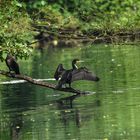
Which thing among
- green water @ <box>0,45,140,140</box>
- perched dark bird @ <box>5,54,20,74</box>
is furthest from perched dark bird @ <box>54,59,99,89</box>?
perched dark bird @ <box>5,54,20,74</box>

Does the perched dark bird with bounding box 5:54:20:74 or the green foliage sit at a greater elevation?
the green foliage

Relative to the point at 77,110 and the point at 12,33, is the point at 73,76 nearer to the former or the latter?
the point at 12,33

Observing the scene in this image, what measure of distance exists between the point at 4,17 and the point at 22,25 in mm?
1339

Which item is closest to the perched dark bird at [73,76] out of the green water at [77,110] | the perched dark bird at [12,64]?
the green water at [77,110]

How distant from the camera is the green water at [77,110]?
16.3 m

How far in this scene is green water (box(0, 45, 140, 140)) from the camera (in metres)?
16.3

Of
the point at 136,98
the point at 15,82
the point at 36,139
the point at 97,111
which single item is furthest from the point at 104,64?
the point at 36,139

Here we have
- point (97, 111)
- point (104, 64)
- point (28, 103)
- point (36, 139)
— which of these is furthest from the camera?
point (104, 64)

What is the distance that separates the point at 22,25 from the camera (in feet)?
74.8

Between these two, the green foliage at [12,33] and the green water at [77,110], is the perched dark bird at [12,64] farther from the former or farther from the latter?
the green foliage at [12,33]

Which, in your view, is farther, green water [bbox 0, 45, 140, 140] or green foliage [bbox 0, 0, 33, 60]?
green foliage [bbox 0, 0, 33, 60]

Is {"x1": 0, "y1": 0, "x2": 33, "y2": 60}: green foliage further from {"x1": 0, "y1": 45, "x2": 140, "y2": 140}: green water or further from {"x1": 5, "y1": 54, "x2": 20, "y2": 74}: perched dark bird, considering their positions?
{"x1": 0, "y1": 45, "x2": 140, "y2": 140}: green water

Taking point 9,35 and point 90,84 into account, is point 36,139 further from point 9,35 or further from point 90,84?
point 90,84

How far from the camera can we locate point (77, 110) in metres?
19.5
